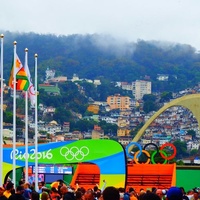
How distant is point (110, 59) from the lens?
177 m

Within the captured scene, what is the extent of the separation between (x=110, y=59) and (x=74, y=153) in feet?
482

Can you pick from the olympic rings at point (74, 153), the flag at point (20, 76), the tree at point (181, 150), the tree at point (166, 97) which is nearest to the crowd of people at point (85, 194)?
the flag at point (20, 76)

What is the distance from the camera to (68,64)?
6875 inches

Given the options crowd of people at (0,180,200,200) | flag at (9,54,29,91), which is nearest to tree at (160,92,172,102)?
flag at (9,54,29,91)

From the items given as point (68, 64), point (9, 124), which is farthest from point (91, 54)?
point (9, 124)

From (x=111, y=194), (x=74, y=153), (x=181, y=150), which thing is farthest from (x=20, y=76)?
(x=181, y=150)

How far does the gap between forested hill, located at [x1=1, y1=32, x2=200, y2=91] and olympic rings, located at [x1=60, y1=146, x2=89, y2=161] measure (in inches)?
5241

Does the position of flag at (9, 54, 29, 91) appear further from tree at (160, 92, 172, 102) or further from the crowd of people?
tree at (160, 92, 172, 102)

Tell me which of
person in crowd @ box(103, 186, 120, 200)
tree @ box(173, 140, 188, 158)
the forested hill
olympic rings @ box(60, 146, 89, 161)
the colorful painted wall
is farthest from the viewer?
the forested hill

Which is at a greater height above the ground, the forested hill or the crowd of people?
the forested hill

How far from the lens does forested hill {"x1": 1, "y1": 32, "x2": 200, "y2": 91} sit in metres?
170

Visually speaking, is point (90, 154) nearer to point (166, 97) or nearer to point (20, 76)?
point (20, 76)

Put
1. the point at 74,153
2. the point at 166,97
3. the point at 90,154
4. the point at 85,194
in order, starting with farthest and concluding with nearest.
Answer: the point at 166,97 → the point at 90,154 → the point at 74,153 → the point at 85,194

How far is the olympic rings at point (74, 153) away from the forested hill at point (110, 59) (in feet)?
437
